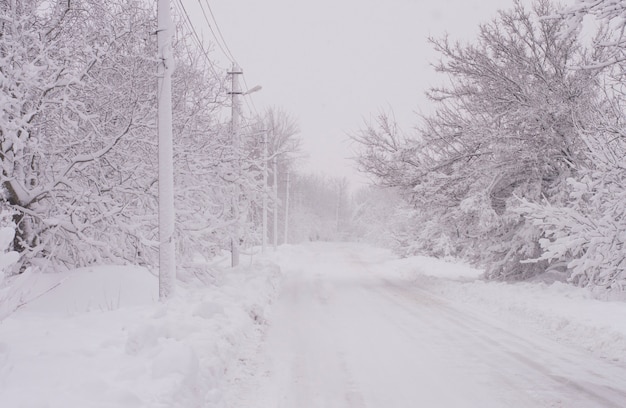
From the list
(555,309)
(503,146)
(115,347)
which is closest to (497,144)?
(503,146)

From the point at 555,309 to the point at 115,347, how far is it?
9146mm

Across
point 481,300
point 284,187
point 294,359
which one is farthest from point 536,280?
point 284,187

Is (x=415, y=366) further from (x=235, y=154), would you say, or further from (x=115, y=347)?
(x=235, y=154)

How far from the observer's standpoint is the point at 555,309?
11.1 metres

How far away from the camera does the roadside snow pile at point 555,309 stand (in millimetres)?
8648

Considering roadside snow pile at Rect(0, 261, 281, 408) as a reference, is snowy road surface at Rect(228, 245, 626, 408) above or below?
below

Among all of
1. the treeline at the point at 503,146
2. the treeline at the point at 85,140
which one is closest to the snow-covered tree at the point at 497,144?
the treeline at the point at 503,146

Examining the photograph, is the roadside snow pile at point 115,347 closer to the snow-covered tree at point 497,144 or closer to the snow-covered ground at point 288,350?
the snow-covered ground at point 288,350

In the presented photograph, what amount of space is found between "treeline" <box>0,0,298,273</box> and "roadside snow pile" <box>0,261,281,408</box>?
36.6 inches

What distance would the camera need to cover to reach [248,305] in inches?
424

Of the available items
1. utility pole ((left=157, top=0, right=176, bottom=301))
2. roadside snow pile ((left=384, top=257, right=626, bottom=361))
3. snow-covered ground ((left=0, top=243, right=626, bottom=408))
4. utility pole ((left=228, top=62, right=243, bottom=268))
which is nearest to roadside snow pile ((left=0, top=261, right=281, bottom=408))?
snow-covered ground ((left=0, top=243, right=626, bottom=408))

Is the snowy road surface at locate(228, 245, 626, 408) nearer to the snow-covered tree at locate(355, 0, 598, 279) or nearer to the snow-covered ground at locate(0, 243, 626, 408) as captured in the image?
the snow-covered ground at locate(0, 243, 626, 408)

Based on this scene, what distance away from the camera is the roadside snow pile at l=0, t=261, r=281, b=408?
4285 millimetres

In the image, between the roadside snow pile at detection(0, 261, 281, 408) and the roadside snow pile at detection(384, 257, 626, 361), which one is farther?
the roadside snow pile at detection(384, 257, 626, 361)
